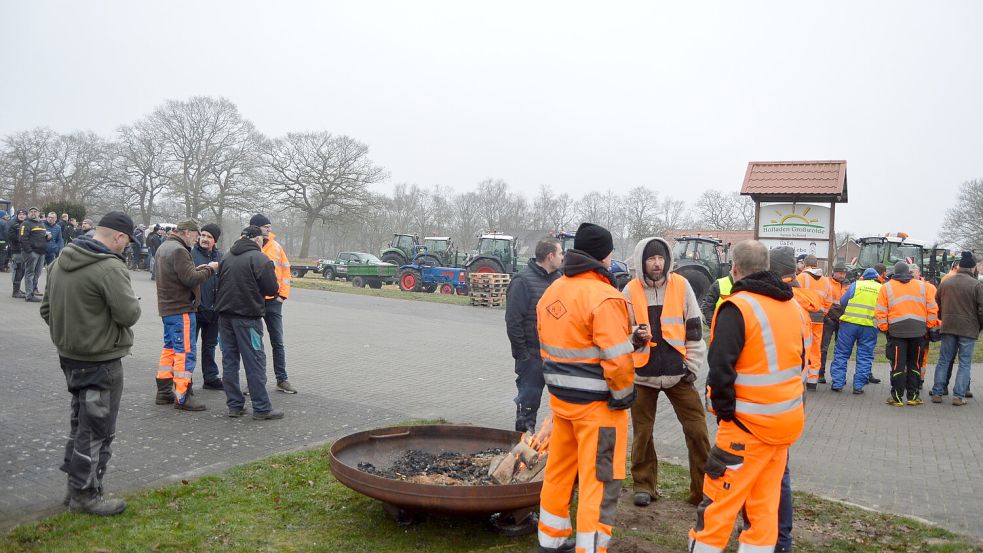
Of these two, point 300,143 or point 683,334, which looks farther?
point 300,143

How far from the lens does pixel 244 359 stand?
6562mm

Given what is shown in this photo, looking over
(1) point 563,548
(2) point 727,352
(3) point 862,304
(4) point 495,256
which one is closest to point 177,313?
(1) point 563,548

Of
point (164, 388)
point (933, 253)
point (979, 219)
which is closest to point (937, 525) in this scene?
point (164, 388)

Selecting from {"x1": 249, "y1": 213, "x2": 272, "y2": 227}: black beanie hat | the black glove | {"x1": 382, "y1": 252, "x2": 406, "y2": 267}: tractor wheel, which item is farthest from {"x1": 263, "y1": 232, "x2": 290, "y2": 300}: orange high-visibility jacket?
{"x1": 382, "y1": 252, "x2": 406, "y2": 267}: tractor wheel

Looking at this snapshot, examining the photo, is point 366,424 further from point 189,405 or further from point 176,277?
point 176,277

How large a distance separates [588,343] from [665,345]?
144cm

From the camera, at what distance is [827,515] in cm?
468

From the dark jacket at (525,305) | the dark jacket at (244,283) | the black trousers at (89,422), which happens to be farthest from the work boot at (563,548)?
the dark jacket at (244,283)

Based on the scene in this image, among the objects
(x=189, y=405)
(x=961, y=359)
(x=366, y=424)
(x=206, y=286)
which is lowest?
(x=366, y=424)

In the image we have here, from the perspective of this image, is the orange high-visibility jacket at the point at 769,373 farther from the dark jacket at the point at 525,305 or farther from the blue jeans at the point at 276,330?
the blue jeans at the point at 276,330

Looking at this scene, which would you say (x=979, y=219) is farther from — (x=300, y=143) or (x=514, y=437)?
(x=514, y=437)

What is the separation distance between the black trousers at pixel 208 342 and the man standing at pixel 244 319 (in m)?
0.98

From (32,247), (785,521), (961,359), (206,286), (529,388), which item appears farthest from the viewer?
(32,247)

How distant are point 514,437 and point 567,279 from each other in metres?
1.88
